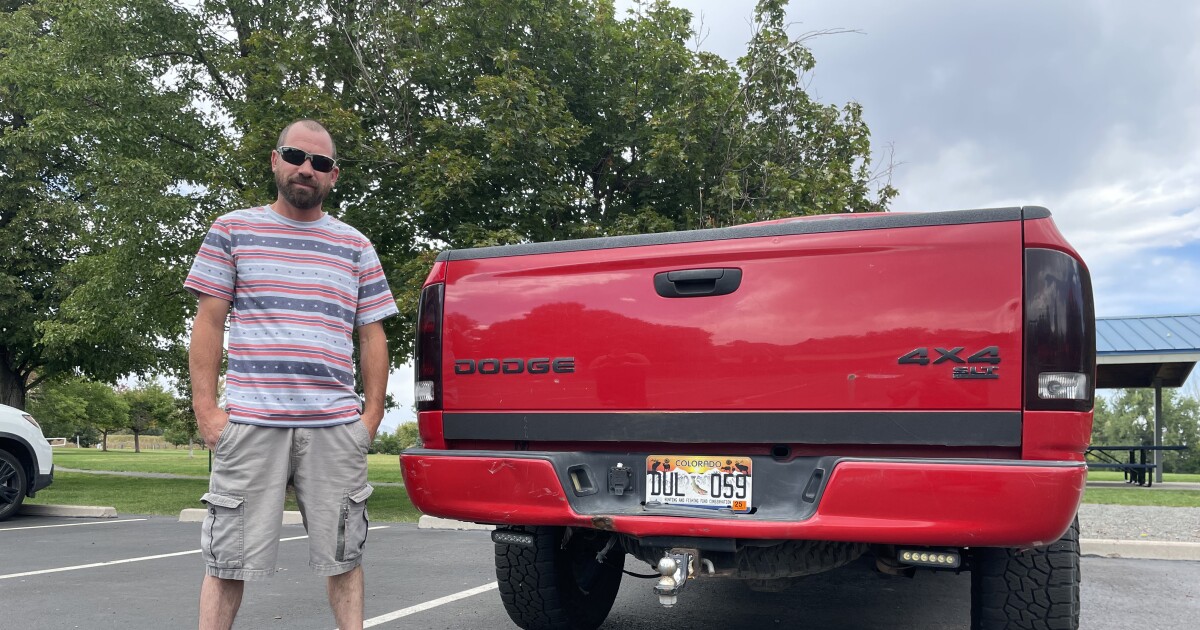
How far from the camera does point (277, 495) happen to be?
2.62 meters

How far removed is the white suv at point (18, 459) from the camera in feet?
30.6

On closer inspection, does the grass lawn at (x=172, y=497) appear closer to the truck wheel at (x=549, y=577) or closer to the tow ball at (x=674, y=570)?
the truck wheel at (x=549, y=577)

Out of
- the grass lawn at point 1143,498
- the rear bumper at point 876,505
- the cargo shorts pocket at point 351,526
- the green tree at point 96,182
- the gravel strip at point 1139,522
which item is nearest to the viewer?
the rear bumper at point 876,505

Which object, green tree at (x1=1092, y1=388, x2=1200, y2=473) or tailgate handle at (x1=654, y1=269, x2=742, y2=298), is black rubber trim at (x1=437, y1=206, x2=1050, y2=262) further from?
green tree at (x1=1092, y1=388, x2=1200, y2=473)

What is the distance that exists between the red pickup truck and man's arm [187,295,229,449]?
800 millimetres

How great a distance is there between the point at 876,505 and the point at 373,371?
1.62 meters

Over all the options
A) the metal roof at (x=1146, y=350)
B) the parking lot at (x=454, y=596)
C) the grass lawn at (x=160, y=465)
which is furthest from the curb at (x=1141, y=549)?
the metal roof at (x=1146, y=350)

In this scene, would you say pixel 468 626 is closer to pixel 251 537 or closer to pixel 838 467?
pixel 251 537

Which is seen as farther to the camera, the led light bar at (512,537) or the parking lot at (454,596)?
the parking lot at (454,596)

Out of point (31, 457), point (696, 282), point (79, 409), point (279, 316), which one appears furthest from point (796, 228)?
point (79, 409)

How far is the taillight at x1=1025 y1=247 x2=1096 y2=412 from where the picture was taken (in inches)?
96.7

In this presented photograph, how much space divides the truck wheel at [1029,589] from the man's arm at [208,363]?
2429mm

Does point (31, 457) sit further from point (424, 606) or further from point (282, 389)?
point (282, 389)

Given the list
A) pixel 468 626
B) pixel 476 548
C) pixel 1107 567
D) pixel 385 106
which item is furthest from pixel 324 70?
pixel 1107 567
